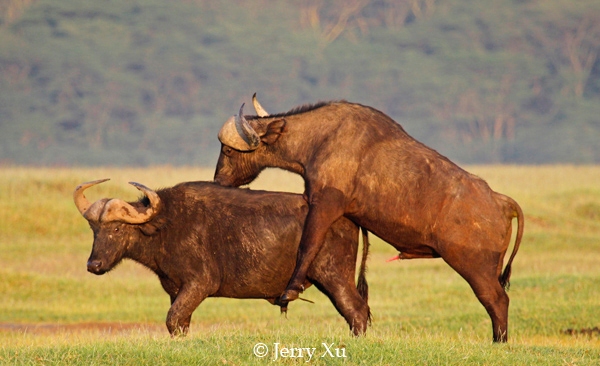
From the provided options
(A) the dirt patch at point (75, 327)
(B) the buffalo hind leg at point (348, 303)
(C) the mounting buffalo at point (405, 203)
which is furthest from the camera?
(A) the dirt patch at point (75, 327)

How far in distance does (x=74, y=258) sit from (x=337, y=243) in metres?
14.1

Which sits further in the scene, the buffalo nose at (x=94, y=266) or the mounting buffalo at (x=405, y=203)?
the buffalo nose at (x=94, y=266)

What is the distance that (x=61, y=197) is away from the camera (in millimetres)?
30531

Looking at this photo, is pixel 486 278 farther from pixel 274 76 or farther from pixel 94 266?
pixel 274 76

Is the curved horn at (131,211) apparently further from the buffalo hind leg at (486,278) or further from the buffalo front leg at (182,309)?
the buffalo hind leg at (486,278)

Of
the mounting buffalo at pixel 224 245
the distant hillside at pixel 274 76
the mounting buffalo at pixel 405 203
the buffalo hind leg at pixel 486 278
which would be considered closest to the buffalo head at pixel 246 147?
the mounting buffalo at pixel 224 245

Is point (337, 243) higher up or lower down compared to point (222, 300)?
higher up

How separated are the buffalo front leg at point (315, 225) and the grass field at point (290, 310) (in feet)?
1.83

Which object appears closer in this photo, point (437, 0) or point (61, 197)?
point (61, 197)

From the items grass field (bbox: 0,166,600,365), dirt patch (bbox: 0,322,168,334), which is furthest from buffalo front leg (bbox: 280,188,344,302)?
dirt patch (bbox: 0,322,168,334)

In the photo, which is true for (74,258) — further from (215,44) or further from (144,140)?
(215,44)

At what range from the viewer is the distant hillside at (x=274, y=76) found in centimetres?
8925

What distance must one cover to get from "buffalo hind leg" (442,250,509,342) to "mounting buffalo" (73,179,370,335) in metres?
1.11

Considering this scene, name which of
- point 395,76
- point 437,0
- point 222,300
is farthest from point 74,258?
point 437,0
